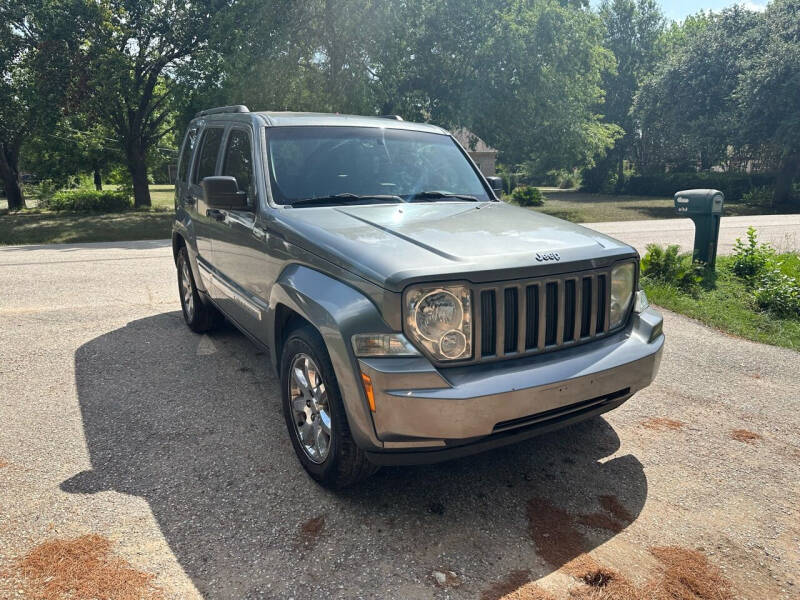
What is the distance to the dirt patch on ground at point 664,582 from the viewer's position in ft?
8.11

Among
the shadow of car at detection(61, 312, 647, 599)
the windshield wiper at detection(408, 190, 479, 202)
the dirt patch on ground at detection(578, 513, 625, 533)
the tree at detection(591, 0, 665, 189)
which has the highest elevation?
the tree at detection(591, 0, 665, 189)

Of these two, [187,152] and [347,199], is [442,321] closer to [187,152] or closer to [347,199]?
[347,199]

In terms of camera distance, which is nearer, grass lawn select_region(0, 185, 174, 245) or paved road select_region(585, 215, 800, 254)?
paved road select_region(585, 215, 800, 254)

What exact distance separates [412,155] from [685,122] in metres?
30.1

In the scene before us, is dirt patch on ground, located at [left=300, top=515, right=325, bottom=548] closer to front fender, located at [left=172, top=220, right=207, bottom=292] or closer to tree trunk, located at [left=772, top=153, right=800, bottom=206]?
front fender, located at [left=172, top=220, right=207, bottom=292]

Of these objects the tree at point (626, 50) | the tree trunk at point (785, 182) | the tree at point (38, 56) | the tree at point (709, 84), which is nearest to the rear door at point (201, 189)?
the tree at point (38, 56)

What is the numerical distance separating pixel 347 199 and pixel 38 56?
20.8 m

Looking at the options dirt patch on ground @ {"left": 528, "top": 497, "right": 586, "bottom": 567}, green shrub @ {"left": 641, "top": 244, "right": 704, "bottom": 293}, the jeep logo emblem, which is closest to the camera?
dirt patch on ground @ {"left": 528, "top": 497, "right": 586, "bottom": 567}

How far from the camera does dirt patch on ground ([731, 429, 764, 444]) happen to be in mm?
3838

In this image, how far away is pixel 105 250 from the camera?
12.9 meters

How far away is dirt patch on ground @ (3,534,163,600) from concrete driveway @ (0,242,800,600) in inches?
1.2

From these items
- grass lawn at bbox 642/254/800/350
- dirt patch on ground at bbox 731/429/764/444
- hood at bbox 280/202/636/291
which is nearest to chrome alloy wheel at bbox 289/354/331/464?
hood at bbox 280/202/636/291

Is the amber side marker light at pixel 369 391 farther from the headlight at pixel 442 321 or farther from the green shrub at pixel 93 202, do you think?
the green shrub at pixel 93 202

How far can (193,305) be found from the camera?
605 centimetres
